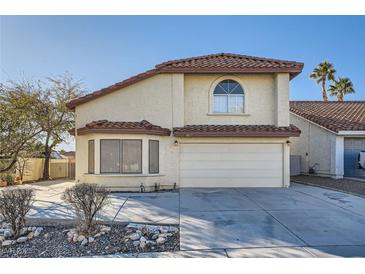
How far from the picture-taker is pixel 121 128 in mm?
13766

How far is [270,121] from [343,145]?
6.72 metres

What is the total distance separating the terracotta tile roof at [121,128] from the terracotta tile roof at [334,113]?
1224 cm

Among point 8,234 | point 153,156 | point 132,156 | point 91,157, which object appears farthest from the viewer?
point 153,156

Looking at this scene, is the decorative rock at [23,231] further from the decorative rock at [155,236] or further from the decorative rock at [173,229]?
the decorative rock at [173,229]

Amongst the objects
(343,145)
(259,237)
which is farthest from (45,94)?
(343,145)

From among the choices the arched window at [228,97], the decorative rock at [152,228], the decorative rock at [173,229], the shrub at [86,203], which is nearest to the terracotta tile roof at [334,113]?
the arched window at [228,97]

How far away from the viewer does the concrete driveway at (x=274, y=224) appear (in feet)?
20.0

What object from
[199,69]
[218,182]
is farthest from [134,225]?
[199,69]

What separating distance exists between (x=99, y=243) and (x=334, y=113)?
2149cm

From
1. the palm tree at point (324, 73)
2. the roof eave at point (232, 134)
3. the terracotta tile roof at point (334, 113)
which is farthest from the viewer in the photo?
the palm tree at point (324, 73)

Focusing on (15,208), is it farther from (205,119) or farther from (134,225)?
(205,119)

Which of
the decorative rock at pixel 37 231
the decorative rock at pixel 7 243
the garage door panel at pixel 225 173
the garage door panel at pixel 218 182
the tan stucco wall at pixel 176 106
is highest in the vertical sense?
the tan stucco wall at pixel 176 106

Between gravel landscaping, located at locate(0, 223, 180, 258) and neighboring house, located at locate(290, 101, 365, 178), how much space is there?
50.5 ft
